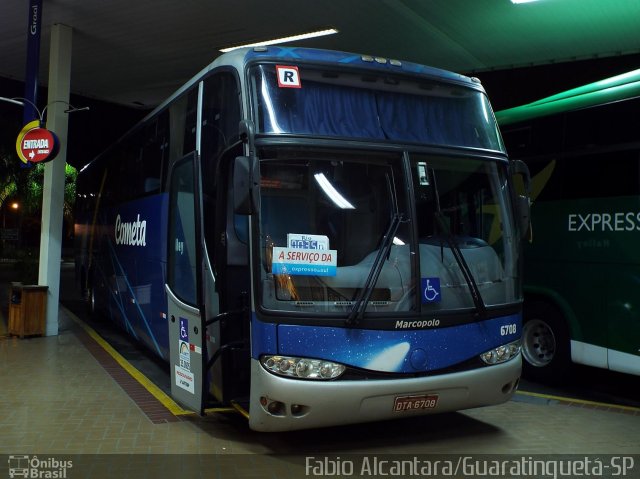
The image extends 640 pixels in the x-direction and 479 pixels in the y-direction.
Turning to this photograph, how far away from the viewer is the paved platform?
534cm

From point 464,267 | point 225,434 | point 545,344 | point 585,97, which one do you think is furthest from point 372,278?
point 585,97

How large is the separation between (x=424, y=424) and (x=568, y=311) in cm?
271

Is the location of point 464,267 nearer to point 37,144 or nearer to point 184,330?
point 184,330

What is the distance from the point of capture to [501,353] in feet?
18.8

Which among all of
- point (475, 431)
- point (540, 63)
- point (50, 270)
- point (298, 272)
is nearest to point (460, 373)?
point (475, 431)

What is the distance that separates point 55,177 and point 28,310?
2355 millimetres

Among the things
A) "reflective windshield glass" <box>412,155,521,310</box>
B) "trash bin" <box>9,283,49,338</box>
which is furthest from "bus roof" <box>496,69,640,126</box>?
"trash bin" <box>9,283,49,338</box>

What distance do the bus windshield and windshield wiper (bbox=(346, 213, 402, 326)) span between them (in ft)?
0.04

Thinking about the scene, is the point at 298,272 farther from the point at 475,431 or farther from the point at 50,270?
the point at 50,270

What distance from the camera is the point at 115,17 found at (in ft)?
36.0

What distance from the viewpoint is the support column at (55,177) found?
36.6 ft

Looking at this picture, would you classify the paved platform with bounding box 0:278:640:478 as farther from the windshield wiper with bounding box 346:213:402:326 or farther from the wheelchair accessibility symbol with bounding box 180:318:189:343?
the windshield wiper with bounding box 346:213:402:326

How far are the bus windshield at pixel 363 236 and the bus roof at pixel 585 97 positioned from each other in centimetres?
319

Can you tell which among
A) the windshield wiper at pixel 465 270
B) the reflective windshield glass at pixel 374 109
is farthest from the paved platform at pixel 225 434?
the reflective windshield glass at pixel 374 109
